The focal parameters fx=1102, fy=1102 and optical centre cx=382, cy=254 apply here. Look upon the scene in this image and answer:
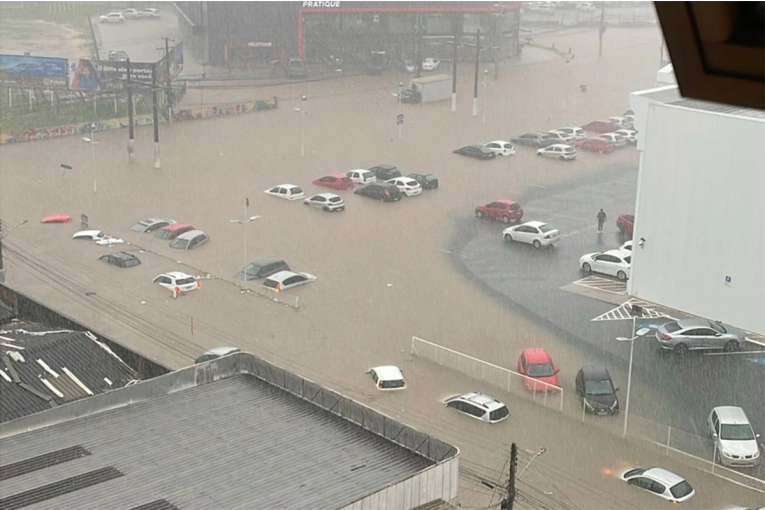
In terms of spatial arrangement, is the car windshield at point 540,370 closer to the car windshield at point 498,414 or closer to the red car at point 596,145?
the car windshield at point 498,414

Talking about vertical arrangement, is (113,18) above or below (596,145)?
above

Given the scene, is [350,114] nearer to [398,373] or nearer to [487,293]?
[487,293]

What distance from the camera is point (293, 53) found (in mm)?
28453

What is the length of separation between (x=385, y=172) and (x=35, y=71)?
9.27 metres

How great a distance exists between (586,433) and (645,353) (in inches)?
75.6

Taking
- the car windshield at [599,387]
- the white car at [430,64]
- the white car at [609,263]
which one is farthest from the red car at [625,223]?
the white car at [430,64]

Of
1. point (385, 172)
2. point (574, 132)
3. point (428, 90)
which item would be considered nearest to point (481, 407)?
point (385, 172)

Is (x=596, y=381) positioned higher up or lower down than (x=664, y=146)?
lower down

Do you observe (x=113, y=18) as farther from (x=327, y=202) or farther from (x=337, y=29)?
(x=327, y=202)

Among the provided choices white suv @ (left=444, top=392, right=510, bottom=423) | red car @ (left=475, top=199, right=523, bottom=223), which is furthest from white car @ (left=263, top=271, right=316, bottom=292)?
red car @ (left=475, top=199, right=523, bottom=223)

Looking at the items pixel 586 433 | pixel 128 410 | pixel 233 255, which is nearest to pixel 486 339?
pixel 586 433

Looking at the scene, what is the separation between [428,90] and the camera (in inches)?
973

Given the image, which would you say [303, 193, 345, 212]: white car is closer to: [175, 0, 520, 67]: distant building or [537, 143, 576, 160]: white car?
[537, 143, 576, 160]: white car

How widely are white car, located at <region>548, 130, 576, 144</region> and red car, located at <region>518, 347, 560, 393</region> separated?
11.3 meters
